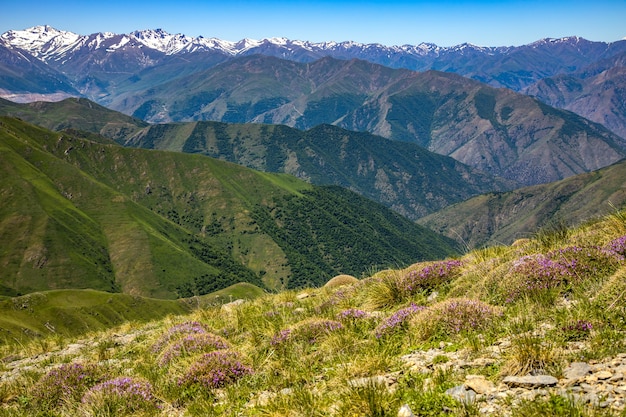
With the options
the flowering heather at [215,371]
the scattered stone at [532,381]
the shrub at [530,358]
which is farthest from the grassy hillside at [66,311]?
the scattered stone at [532,381]

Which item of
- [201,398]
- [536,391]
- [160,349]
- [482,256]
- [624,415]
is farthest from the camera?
[482,256]

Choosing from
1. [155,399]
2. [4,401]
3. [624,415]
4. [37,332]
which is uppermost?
[624,415]

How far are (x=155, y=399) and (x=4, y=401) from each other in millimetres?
5320

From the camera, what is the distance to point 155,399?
10172 millimetres

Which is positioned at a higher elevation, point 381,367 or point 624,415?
point 624,415

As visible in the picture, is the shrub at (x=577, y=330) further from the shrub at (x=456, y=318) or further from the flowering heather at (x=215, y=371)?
the flowering heather at (x=215, y=371)

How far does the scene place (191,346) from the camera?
41.9 ft

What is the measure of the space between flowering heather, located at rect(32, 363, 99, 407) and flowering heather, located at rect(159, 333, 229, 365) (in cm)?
200

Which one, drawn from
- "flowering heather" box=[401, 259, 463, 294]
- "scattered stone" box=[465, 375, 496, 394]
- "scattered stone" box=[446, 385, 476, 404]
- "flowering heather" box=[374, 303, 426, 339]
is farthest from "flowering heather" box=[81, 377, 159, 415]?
"flowering heather" box=[401, 259, 463, 294]

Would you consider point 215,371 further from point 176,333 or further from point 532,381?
point 532,381

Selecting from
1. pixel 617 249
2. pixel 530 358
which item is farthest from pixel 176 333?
pixel 617 249

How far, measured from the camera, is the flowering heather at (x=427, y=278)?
15.5 meters

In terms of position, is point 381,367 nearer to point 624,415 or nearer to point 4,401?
point 624,415

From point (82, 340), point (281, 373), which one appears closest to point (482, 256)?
point (281, 373)
